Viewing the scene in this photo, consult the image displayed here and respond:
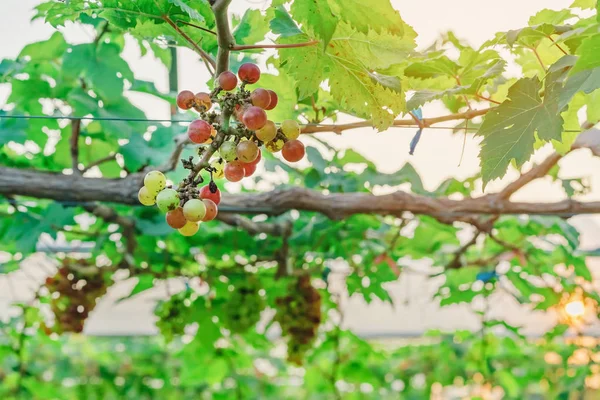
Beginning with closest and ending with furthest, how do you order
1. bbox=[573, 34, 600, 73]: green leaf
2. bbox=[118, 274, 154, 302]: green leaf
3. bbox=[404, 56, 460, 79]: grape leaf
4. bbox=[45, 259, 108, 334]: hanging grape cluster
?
bbox=[573, 34, 600, 73]: green leaf < bbox=[404, 56, 460, 79]: grape leaf < bbox=[45, 259, 108, 334]: hanging grape cluster < bbox=[118, 274, 154, 302]: green leaf

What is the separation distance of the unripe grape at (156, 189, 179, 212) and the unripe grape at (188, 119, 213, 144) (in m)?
0.07

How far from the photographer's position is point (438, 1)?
114 centimetres

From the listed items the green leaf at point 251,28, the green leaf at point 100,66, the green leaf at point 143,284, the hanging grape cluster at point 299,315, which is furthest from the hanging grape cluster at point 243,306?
the green leaf at point 251,28

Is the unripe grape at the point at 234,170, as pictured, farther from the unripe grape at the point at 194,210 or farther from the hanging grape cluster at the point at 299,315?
the hanging grape cluster at the point at 299,315

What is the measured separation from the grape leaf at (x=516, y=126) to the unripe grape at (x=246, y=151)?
34 cm

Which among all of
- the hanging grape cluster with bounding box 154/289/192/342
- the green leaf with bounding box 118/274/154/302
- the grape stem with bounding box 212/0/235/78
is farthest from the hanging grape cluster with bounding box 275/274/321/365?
the grape stem with bounding box 212/0/235/78

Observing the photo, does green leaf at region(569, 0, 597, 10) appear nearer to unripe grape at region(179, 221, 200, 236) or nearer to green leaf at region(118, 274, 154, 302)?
unripe grape at region(179, 221, 200, 236)

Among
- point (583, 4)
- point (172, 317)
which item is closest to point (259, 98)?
point (583, 4)

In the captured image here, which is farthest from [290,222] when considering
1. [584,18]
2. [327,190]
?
[584,18]

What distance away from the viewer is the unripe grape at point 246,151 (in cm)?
72

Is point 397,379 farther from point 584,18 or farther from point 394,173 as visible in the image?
point 584,18

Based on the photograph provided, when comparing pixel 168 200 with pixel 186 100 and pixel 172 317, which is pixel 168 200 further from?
pixel 172 317

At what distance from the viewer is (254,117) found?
27.4 inches

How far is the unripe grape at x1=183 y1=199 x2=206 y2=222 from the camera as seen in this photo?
0.68m
